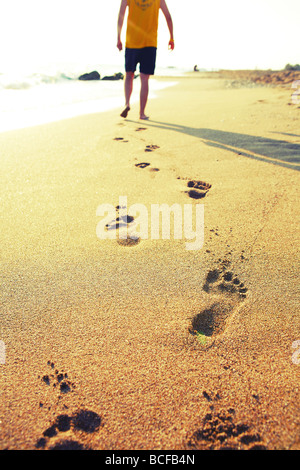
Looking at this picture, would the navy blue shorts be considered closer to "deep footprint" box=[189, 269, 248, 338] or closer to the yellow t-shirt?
the yellow t-shirt

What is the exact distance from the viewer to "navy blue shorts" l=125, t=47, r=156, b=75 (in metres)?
3.32

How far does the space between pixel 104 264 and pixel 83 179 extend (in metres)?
0.88

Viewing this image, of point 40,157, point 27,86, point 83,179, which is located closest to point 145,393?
point 83,179

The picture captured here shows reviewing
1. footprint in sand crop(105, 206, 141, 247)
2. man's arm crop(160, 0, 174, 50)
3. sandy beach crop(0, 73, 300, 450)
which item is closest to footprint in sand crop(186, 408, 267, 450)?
sandy beach crop(0, 73, 300, 450)

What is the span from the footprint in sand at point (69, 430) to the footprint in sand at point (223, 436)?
0.23m

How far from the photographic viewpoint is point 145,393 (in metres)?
0.83

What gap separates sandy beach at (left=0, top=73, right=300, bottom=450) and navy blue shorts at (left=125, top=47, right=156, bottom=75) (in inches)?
67.4

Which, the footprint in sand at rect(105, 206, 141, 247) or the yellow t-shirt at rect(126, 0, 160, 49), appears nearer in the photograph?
the footprint in sand at rect(105, 206, 141, 247)

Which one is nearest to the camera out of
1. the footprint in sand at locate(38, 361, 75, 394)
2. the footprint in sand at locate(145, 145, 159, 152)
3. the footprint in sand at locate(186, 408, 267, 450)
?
the footprint in sand at locate(186, 408, 267, 450)

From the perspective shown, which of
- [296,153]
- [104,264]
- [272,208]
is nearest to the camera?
[104,264]

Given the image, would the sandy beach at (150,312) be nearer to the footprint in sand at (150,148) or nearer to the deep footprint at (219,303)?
the deep footprint at (219,303)

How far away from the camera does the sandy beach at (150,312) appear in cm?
77

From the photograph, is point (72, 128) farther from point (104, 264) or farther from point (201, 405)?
point (201, 405)
